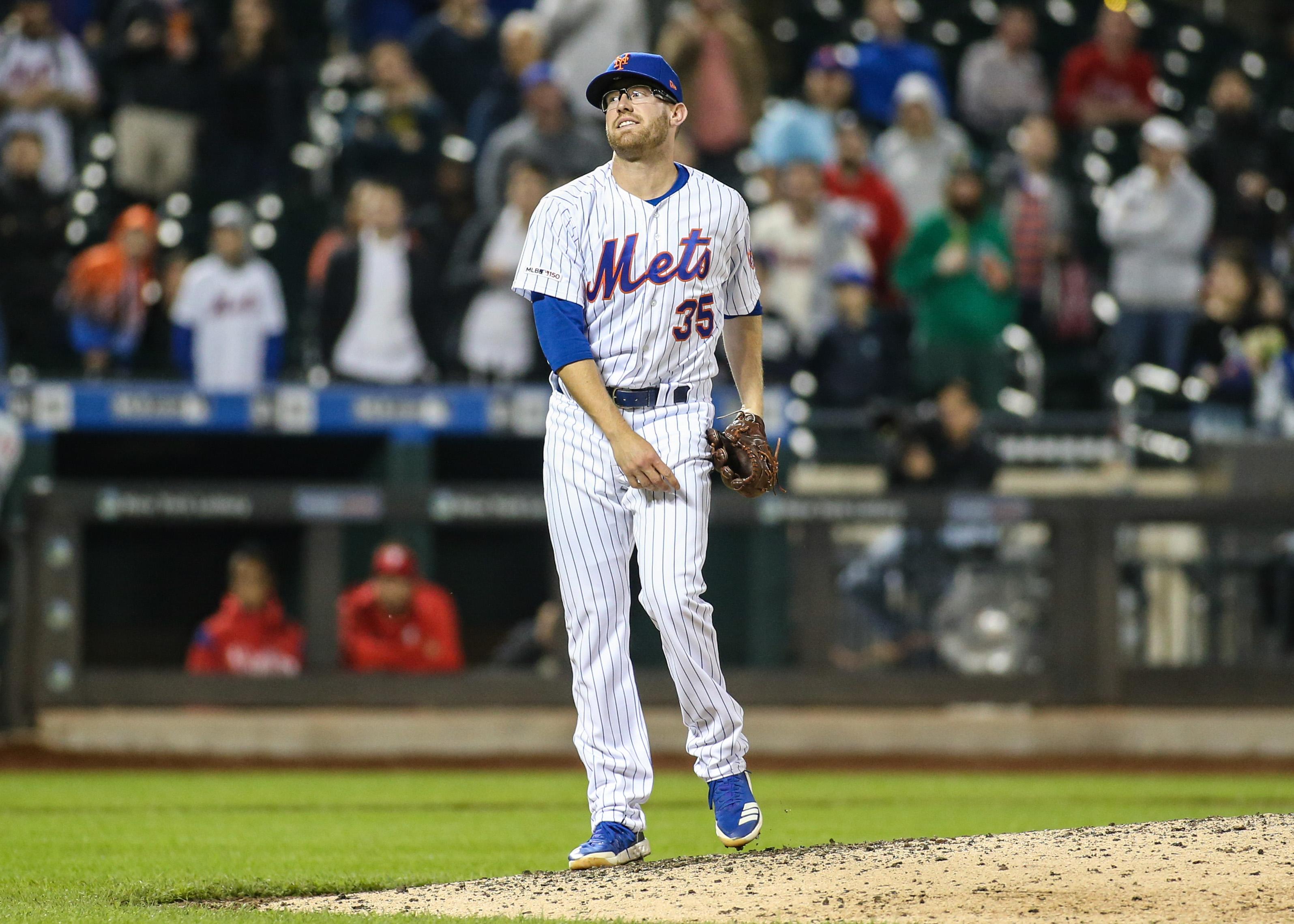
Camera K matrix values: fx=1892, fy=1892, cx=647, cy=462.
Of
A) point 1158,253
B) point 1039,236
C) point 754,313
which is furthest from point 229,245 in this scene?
point 754,313

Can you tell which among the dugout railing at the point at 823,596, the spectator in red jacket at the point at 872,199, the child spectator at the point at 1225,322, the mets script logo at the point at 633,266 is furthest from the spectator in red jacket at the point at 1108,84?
the mets script logo at the point at 633,266

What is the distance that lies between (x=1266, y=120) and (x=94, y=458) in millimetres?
9407

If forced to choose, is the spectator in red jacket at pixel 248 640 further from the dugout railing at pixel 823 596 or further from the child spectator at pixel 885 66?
the child spectator at pixel 885 66

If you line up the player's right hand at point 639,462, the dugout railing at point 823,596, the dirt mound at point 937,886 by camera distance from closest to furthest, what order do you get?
the dirt mound at point 937,886 < the player's right hand at point 639,462 < the dugout railing at point 823,596

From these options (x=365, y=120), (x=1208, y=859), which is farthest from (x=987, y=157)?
(x=1208, y=859)

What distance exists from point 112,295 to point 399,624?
8.54 feet

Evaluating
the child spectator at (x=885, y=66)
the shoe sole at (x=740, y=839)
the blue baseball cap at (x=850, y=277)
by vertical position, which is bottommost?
the shoe sole at (x=740, y=839)

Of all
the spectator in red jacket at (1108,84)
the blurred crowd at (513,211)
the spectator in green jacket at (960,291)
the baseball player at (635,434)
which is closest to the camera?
the baseball player at (635,434)

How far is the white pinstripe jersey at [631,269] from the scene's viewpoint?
468 centimetres

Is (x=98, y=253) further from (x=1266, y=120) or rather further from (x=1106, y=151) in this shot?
(x=1266, y=120)

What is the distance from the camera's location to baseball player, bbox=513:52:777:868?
15.4 feet

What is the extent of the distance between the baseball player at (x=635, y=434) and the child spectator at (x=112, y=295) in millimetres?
6405

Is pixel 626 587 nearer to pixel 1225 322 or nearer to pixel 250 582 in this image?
pixel 250 582

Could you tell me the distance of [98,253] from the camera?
1062cm
